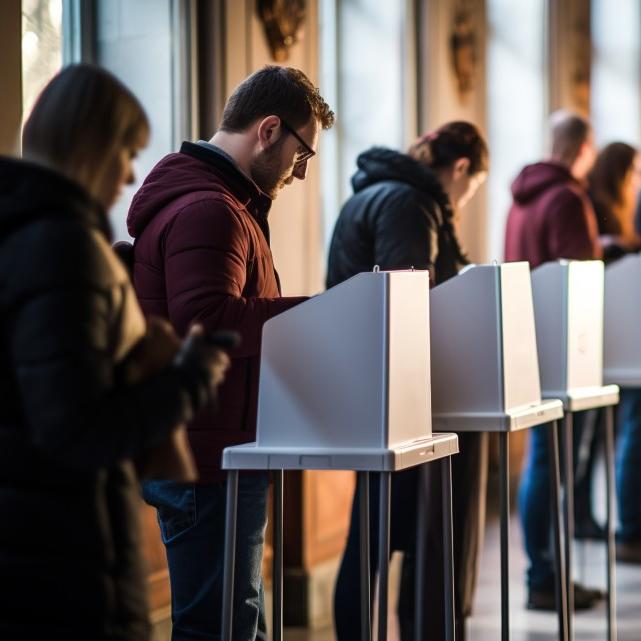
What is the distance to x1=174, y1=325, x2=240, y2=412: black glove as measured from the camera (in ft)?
4.97

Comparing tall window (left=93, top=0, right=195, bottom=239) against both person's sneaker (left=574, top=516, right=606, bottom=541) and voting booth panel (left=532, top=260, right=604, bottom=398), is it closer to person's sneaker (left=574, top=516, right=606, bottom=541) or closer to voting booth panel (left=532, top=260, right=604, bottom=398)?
voting booth panel (left=532, top=260, right=604, bottom=398)

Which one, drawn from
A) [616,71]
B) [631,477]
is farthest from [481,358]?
[616,71]

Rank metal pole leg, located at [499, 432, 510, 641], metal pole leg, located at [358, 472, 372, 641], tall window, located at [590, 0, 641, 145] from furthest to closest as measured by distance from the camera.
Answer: tall window, located at [590, 0, 641, 145] < metal pole leg, located at [499, 432, 510, 641] < metal pole leg, located at [358, 472, 372, 641]

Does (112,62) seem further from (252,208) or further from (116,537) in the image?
(116,537)

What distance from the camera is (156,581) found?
332 centimetres

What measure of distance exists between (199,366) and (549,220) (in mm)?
2807

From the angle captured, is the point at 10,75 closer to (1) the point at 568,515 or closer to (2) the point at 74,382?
(2) the point at 74,382

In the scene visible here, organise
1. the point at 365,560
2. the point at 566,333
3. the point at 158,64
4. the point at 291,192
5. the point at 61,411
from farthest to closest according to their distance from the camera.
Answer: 1. the point at 291,192
2. the point at 158,64
3. the point at 566,333
4. the point at 365,560
5. the point at 61,411

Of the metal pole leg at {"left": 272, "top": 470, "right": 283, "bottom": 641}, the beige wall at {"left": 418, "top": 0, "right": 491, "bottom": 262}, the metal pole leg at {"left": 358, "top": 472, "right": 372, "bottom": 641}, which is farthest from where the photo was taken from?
the beige wall at {"left": 418, "top": 0, "right": 491, "bottom": 262}

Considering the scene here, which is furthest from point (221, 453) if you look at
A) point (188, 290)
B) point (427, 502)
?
point (427, 502)

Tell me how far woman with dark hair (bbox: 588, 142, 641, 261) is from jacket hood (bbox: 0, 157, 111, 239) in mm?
3456

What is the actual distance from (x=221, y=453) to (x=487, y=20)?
4517 mm

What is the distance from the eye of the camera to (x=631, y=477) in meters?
4.91

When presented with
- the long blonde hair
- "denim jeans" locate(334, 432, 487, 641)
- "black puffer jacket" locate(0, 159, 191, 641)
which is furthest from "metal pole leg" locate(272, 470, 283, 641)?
the long blonde hair
